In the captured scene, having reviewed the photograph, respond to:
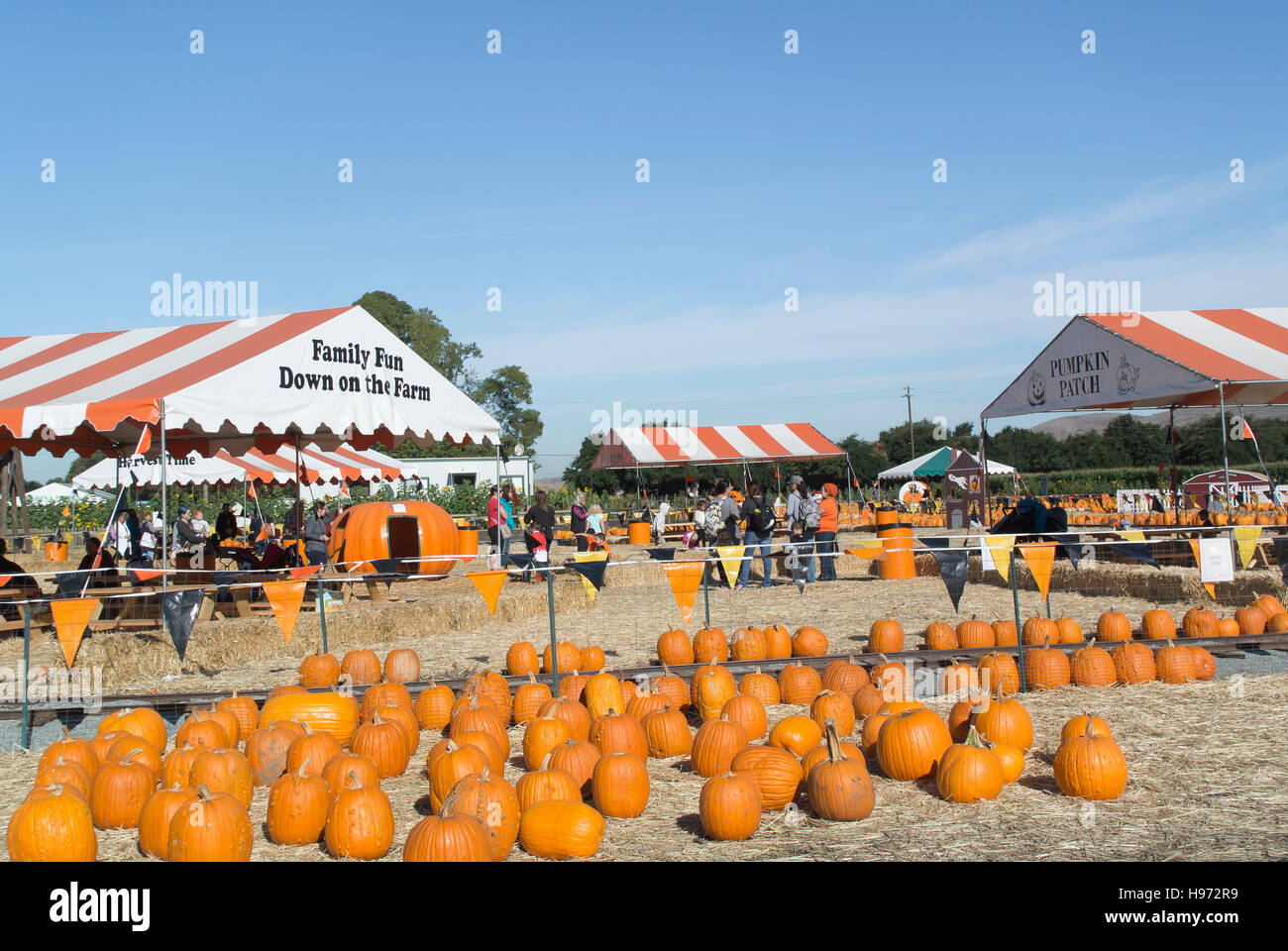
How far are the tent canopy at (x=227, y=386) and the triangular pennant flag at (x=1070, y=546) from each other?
683cm

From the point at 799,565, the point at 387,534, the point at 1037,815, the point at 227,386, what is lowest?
the point at 1037,815

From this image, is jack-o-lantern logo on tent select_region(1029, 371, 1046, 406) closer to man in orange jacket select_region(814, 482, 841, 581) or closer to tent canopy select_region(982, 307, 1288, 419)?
tent canopy select_region(982, 307, 1288, 419)

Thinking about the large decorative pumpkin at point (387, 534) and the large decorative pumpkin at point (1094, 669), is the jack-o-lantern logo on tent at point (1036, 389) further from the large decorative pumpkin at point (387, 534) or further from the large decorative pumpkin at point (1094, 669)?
the large decorative pumpkin at point (387, 534)

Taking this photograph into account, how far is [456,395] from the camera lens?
1238 cm

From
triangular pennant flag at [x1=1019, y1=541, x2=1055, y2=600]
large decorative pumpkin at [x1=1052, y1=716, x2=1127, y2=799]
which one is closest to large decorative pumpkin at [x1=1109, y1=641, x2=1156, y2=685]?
triangular pennant flag at [x1=1019, y1=541, x2=1055, y2=600]

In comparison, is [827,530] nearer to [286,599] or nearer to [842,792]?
[286,599]

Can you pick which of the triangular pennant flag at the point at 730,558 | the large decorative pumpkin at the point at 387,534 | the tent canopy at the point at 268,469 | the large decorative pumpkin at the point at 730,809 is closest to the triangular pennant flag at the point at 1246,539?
the triangular pennant flag at the point at 730,558

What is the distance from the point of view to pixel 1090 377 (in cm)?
1398

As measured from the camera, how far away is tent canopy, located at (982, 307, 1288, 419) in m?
12.1

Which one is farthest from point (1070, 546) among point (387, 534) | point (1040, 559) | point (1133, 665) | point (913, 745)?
point (387, 534)

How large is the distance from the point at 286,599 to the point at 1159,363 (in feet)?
35.7

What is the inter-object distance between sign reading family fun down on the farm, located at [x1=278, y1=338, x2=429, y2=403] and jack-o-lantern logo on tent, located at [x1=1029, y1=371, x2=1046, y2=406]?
9.55 m
